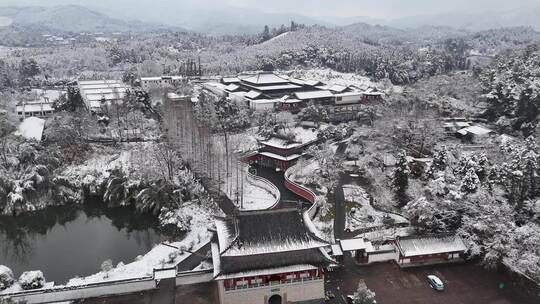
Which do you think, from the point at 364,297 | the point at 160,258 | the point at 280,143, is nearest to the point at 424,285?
the point at 364,297

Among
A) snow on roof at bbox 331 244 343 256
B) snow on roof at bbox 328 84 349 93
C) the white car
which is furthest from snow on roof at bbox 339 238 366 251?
snow on roof at bbox 328 84 349 93

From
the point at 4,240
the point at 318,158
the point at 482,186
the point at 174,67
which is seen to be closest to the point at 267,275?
the point at 482,186

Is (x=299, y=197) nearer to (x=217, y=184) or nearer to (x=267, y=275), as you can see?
(x=217, y=184)

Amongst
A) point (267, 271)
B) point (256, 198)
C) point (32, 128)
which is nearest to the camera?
point (267, 271)

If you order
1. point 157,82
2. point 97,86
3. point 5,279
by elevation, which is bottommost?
point 5,279

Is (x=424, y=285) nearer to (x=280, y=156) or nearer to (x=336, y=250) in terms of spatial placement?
(x=336, y=250)
